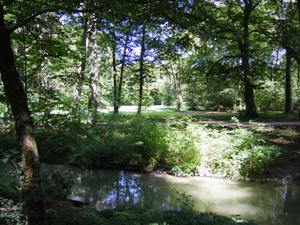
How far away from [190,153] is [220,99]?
22.0m

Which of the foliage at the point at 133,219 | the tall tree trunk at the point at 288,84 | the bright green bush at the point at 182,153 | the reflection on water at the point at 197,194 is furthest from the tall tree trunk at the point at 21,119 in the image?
the tall tree trunk at the point at 288,84

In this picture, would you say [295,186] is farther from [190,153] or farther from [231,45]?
[231,45]

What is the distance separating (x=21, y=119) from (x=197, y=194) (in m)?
5.95

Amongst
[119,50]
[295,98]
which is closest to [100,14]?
[119,50]

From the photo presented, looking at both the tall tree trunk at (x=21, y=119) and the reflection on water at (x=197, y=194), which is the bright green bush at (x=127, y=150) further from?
the tall tree trunk at (x=21, y=119)

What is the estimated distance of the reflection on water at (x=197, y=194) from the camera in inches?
316

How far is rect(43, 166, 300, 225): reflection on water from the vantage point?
8.03 metres

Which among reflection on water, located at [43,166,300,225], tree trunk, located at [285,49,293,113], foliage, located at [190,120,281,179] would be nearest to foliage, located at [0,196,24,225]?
reflection on water, located at [43,166,300,225]

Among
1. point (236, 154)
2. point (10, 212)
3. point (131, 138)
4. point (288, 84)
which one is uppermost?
point (288, 84)

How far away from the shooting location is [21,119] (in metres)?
4.35

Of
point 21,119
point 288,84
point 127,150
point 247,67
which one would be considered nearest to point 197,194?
point 127,150

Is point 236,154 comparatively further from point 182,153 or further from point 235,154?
point 182,153

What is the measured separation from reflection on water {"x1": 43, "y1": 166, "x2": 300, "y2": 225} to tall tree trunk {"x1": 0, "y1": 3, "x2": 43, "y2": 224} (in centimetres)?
377

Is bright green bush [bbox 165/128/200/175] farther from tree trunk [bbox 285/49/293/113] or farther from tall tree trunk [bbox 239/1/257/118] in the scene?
tree trunk [bbox 285/49/293/113]
